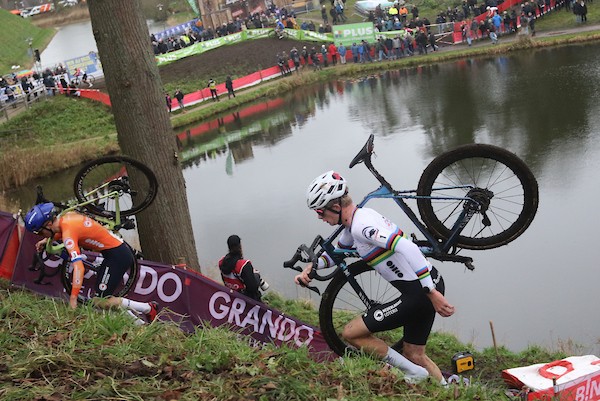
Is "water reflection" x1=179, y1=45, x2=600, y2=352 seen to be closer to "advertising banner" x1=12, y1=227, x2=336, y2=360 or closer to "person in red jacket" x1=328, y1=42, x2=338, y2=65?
"advertising banner" x1=12, y1=227, x2=336, y2=360

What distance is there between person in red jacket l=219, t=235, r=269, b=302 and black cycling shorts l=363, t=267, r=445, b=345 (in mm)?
3082

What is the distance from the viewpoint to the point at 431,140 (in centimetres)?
2498

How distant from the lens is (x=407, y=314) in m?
6.79

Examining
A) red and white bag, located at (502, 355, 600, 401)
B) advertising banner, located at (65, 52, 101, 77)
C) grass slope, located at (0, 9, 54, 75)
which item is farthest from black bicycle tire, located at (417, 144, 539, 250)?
grass slope, located at (0, 9, 54, 75)

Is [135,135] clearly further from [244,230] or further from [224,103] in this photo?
[224,103]

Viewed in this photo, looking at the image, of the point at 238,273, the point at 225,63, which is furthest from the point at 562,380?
the point at 225,63

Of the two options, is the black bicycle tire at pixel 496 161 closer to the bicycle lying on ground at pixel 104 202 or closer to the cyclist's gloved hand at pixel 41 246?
the bicycle lying on ground at pixel 104 202

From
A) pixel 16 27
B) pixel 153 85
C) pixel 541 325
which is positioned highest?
pixel 16 27

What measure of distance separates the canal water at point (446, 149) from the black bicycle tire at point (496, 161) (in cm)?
383

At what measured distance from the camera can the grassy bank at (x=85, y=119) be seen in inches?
1154

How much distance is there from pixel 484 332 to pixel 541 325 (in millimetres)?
1006

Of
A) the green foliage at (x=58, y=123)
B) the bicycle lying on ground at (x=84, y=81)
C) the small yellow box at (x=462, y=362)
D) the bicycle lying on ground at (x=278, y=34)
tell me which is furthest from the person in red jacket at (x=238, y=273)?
the bicycle lying on ground at (x=278, y=34)

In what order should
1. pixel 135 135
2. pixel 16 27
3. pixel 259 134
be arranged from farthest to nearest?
1. pixel 16 27
2. pixel 259 134
3. pixel 135 135

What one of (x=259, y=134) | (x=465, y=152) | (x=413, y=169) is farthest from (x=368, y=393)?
(x=259, y=134)
